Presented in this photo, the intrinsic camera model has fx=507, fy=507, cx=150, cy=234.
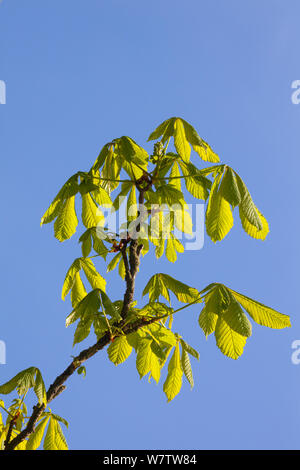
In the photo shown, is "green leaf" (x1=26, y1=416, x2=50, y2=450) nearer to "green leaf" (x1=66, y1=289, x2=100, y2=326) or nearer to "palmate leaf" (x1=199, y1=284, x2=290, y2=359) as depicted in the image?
"green leaf" (x1=66, y1=289, x2=100, y2=326)

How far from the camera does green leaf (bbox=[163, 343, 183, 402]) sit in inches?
92.4

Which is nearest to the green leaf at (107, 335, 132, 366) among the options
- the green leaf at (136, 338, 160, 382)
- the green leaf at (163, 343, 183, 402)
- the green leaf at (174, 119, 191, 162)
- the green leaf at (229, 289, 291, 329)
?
the green leaf at (136, 338, 160, 382)

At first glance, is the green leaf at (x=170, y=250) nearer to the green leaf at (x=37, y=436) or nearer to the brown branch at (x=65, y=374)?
the brown branch at (x=65, y=374)

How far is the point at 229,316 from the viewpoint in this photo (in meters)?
1.97

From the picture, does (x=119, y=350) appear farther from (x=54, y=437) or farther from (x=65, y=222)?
(x=65, y=222)

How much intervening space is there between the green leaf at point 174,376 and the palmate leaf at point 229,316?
381 mm

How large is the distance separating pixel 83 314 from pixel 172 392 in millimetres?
663

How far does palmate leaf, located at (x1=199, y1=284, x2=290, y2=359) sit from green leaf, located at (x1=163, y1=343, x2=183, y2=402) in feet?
1.25

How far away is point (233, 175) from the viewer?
7.14ft

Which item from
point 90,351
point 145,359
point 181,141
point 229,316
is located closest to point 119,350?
point 145,359

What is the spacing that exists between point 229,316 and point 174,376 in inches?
22.3

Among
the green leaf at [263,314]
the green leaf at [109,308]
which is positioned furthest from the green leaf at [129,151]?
the green leaf at [263,314]

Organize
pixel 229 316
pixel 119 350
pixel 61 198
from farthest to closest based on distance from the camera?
pixel 119 350, pixel 61 198, pixel 229 316

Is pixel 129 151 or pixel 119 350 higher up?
pixel 129 151
